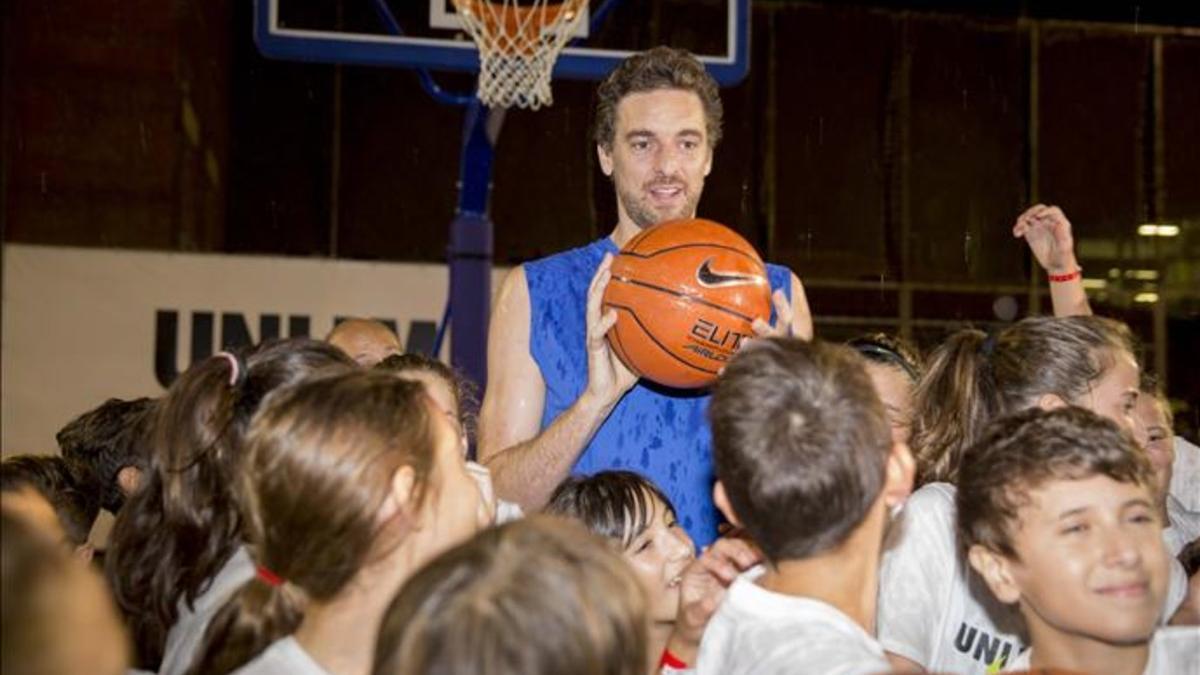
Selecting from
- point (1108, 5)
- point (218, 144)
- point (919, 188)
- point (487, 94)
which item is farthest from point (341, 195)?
point (1108, 5)

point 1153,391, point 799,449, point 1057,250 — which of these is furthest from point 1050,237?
point 799,449

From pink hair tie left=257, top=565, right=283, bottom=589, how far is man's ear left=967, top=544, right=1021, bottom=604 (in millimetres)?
1181

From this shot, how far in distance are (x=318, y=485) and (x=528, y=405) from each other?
143 cm

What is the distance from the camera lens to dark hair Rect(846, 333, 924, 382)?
3.48 metres

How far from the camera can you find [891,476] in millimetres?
2016

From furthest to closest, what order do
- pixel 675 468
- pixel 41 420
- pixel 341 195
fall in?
pixel 341 195 < pixel 41 420 < pixel 675 468

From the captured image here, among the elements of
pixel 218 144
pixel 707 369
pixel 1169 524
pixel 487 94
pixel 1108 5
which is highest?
pixel 1108 5

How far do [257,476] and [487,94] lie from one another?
3.86 meters

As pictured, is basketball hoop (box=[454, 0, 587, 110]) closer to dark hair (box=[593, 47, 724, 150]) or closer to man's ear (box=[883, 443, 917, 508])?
dark hair (box=[593, 47, 724, 150])

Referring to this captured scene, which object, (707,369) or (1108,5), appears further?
(1108,5)

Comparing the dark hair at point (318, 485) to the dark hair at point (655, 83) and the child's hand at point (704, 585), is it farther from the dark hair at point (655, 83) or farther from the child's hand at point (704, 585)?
the dark hair at point (655, 83)

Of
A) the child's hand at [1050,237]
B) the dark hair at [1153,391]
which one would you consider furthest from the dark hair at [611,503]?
the dark hair at [1153,391]

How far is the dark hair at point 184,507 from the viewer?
2449mm

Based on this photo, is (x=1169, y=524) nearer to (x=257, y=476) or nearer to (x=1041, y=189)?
(x=257, y=476)
